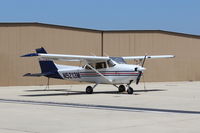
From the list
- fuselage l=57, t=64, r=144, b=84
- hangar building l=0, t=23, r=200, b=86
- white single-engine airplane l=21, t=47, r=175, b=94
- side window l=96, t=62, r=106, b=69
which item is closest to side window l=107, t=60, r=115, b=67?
white single-engine airplane l=21, t=47, r=175, b=94

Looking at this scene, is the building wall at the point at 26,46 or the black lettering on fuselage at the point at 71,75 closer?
the black lettering on fuselage at the point at 71,75

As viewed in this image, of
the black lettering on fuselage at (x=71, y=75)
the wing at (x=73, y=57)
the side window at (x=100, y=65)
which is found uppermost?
the wing at (x=73, y=57)

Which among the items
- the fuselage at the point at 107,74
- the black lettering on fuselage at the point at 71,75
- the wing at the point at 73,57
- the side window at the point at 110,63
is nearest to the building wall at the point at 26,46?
the fuselage at the point at 107,74

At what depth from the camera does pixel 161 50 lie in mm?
40719

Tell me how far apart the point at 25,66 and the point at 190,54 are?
66.1 ft

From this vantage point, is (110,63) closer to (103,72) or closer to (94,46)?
(103,72)

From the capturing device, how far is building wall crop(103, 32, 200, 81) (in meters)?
38.4

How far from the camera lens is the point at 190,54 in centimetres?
4391

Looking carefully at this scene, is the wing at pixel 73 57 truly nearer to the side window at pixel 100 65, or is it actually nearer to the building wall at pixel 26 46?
the side window at pixel 100 65

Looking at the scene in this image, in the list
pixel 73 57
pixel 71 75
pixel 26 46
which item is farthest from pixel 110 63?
pixel 26 46

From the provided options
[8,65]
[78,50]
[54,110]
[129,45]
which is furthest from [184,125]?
[129,45]

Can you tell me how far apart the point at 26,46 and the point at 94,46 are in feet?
24.2

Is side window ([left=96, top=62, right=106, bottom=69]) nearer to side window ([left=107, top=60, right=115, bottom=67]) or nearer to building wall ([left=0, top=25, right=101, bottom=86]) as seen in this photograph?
side window ([left=107, top=60, right=115, bottom=67])

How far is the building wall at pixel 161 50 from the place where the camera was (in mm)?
38406
